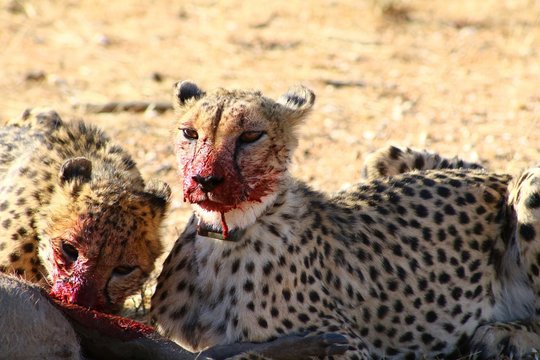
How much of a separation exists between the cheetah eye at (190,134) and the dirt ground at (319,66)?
235 cm

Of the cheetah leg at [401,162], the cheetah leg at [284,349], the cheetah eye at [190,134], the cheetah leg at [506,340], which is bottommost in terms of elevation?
the cheetah leg at [284,349]

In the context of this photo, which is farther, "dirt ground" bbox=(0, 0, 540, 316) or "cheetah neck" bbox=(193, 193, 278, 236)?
"dirt ground" bbox=(0, 0, 540, 316)

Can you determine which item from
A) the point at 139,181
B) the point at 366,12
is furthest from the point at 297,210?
the point at 366,12

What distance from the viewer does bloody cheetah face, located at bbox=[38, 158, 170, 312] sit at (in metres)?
4.62

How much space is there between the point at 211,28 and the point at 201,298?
23.3 ft

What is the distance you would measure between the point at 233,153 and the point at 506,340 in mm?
1803

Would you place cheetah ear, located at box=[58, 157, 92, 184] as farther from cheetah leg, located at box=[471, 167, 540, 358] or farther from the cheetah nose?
cheetah leg, located at box=[471, 167, 540, 358]

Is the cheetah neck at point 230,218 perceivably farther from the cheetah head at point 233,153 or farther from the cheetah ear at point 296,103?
the cheetah ear at point 296,103

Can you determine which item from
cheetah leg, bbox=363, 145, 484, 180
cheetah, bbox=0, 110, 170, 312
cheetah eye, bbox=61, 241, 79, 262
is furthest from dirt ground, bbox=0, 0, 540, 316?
cheetah eye, bbox=61, 241, 79, 262

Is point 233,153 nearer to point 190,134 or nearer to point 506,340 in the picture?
point 190,134

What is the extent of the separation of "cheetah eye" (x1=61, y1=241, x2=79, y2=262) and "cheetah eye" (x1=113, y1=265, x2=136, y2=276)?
0.20 meters

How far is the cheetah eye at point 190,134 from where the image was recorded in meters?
4.49

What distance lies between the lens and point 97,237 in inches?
184

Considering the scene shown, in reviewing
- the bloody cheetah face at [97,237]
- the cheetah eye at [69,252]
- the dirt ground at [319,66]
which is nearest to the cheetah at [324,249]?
the bloody cheetah face at [97,237]
